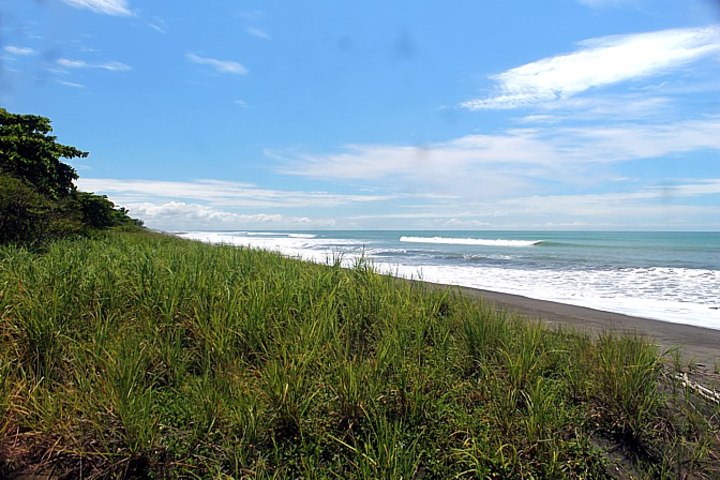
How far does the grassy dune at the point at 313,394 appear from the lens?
3.24m

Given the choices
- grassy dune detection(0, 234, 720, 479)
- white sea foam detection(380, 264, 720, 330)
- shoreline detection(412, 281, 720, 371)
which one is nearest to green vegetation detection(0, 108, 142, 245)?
grassy dune detection(0, 234, 720, 479)

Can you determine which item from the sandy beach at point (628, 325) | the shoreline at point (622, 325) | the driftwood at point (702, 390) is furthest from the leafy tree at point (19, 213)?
the driftwood at point (702, 390)

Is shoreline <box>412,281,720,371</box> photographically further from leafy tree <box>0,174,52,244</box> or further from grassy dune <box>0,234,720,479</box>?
leafy tree <box>0,174,52,244</box>

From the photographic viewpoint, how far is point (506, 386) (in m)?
3.98

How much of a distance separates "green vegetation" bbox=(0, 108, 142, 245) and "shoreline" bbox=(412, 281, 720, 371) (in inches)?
340

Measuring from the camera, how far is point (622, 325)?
927 cm

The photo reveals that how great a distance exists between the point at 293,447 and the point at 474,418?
1313 millimetres

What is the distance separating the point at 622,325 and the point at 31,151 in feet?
47.5

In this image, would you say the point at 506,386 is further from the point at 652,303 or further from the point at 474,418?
the point at 652,303

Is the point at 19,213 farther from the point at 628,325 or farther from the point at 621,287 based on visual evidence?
the point at 621,287

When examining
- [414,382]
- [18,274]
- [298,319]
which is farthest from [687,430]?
[18,274]

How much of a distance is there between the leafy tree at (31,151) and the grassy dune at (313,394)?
29.1 feet

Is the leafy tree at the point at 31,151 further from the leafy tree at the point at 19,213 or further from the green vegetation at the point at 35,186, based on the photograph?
the leafy tree at the point at 19,213

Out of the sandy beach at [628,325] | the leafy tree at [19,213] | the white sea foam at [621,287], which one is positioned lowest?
the sandy beach at [628,325]
